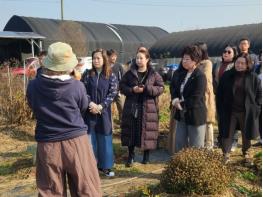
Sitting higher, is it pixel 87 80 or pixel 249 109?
pixel 87 80

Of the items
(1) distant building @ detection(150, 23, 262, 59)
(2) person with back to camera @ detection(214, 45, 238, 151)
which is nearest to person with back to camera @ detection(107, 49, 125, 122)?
(2) person with back to camera @ detection(214, 45, 238, 151)

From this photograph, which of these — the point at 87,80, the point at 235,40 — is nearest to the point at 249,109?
the point at 87,80

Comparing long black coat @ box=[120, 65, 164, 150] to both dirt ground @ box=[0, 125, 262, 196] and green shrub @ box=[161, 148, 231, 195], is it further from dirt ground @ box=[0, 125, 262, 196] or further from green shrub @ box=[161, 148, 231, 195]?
green shrub @ box=[161, 148, 231, 195]

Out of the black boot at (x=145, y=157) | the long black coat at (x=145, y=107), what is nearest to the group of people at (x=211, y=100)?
the long black coat at (x=145, y=107)

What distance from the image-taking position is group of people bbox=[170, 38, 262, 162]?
17.8ft

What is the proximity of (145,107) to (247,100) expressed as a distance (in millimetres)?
1390

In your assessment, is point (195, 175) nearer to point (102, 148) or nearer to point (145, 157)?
point (102, 148)

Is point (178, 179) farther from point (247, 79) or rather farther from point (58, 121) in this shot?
point (247, 79)

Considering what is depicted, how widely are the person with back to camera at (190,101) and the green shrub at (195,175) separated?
91cm

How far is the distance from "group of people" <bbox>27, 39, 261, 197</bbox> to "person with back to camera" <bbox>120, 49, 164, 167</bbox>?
0.01 meters

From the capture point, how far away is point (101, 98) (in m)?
5.85

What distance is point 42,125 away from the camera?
395cm

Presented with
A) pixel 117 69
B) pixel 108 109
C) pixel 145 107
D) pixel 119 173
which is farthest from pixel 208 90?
pixel 117 69

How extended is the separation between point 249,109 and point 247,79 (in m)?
0.40
